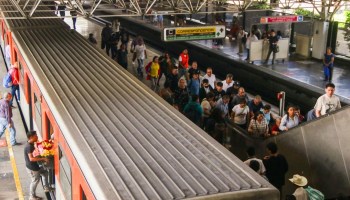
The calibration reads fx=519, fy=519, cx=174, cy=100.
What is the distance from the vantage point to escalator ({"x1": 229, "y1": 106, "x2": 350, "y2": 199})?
9.11m

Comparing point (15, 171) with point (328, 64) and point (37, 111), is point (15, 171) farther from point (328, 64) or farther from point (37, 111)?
point (328, 64)

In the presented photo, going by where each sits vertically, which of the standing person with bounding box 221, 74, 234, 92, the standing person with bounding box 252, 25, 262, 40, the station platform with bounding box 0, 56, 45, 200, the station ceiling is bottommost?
the station platform with bounding box 0, 56, 45, 200

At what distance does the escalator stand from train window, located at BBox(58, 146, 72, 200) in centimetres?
438

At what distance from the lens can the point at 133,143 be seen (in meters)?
6.05

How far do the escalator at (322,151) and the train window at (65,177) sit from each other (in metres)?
4.38

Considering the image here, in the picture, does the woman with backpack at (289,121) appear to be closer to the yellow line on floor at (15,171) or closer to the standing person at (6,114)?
the yellow line on floor at (15,171)

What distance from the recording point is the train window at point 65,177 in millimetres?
6738

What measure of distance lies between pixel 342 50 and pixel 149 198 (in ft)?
62.6

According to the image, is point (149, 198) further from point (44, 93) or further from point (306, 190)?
point (44, 93)

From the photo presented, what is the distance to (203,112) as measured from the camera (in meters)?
11.2

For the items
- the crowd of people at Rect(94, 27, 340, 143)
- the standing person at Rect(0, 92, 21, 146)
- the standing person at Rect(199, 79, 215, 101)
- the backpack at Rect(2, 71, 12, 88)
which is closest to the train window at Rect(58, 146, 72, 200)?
the crowd of people at Rect(94, 27, 340, 143)

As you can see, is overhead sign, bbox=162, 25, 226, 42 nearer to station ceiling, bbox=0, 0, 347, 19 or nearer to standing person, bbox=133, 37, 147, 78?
station ceiling, bbox=0, 0, 347, 19

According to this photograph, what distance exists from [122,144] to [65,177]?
4.76 ft

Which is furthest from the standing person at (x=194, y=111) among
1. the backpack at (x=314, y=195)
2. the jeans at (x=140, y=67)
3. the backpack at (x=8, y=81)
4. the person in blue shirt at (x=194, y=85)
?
the jeans at (x=140, y=67)
